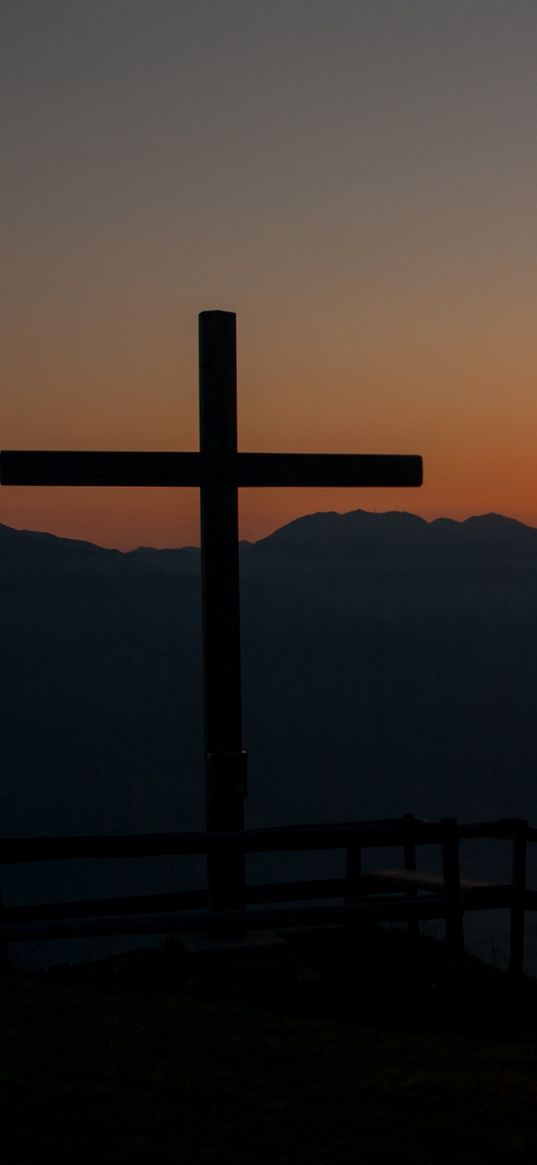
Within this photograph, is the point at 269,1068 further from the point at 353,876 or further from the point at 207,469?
the point at 207,469

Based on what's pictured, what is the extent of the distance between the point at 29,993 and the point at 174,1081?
2130mm

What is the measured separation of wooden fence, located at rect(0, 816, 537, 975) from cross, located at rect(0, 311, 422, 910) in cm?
91

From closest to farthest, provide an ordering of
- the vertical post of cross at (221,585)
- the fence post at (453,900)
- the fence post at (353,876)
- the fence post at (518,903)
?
1. the fence post at (453,900)
2. the fence post at (353,876)
3. the fence post at (518,903)
4. the vertical post of cross at (221,585)

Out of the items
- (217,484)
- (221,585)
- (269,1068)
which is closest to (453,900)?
(269,1068)

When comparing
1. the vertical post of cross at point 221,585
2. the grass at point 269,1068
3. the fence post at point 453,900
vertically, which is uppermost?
the vertical post of cross at point 221,585

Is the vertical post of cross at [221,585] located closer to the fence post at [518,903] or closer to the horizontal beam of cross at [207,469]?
the horizontal beam of cross at [207,469]

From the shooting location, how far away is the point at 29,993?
25.8 feet

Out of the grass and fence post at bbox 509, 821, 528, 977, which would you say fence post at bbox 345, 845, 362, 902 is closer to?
the grass

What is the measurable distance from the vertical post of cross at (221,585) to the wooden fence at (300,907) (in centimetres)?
98

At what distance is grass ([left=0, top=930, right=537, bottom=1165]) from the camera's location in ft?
17.1

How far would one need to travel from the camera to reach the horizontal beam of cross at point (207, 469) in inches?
383

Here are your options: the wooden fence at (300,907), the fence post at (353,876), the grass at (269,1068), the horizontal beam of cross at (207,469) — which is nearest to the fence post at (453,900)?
the wooden fence at (300,907)

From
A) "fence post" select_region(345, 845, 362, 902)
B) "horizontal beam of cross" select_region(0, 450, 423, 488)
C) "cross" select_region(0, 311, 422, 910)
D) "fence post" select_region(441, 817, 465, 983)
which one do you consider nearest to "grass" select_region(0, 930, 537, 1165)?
"fence post" select_region(441, 817, 465, 983)

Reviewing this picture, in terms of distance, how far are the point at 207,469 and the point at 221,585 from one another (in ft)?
2.82
